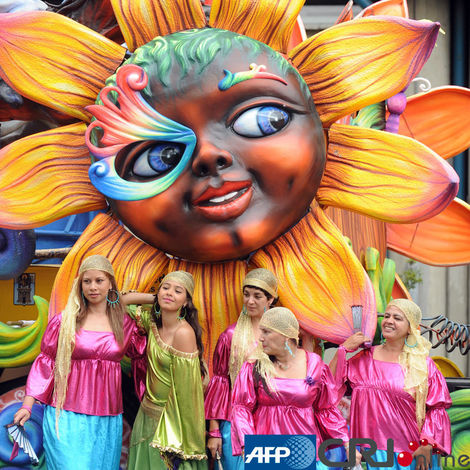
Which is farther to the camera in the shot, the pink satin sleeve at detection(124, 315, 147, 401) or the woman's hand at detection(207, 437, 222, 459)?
the pink satin sleeve at detection(124, 315, 147, 401)

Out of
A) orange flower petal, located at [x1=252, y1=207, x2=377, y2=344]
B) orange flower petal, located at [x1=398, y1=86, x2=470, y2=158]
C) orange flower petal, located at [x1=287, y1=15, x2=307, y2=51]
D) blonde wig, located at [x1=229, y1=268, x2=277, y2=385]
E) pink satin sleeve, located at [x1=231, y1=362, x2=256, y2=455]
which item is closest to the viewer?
pink satin sleeve, located at [x1=231, y1=362, x2=256, y2=455]

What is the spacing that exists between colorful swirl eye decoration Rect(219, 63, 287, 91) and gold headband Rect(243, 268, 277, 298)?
1032 millimetres

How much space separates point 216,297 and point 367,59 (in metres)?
1.65

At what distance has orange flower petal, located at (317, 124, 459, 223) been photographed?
499 cm

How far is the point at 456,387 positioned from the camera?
17.6 ft

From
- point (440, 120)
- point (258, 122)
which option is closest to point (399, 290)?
point (440, 120)

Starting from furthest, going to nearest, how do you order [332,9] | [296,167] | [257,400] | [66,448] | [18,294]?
[332,9] → [18,294] → [296,167] → [66,448] → [257,400]

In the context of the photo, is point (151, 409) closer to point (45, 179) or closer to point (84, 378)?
point (84, 378)

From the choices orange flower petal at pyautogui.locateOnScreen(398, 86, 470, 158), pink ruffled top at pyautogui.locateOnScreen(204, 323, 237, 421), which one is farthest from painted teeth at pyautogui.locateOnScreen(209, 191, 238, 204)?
orange flower petal at pyautogui.locateOnScreen(398, 86, 470, 158)

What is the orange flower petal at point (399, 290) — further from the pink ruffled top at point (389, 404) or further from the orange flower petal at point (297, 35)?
the pink ruffled top at point (389, 404)

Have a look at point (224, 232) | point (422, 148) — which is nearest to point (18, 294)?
point (224, 232)

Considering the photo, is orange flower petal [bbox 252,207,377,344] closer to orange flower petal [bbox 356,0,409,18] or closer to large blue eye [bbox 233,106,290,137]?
large blue eye [bbox 233,106,290,137]

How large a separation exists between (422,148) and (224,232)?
50.0 inches

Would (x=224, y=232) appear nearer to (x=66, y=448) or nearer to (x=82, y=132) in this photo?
(x=82, y=132)
